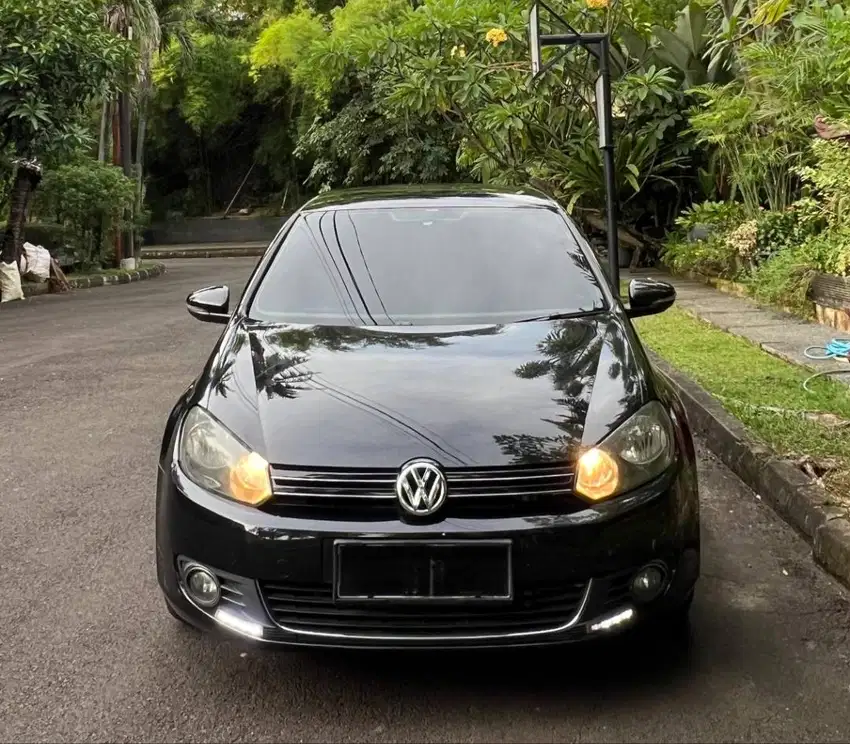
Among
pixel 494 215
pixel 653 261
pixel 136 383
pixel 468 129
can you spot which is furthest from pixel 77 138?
pixel 494 215

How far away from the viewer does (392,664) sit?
9.73ft

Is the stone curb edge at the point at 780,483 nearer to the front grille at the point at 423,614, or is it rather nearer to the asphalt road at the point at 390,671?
the asphalt road at the point at 390,671

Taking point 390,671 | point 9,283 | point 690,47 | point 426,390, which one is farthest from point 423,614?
point 9,283

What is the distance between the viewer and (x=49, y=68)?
1351 centimetres

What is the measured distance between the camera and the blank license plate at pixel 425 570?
2.53 metres

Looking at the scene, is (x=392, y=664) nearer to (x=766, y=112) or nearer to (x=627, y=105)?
(x=766, y=112)

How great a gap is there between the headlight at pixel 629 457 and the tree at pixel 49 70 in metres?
12.4

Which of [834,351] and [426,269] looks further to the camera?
[834,351]

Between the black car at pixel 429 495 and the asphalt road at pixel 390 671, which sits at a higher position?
the black car at pixel 429 495

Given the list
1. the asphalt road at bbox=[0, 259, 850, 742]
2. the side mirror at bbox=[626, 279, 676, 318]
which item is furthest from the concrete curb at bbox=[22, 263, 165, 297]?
the side mirror at bbox=[626, 279, 676, 318]

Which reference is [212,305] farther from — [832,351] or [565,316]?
[832,351]

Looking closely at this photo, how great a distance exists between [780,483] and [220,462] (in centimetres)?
272

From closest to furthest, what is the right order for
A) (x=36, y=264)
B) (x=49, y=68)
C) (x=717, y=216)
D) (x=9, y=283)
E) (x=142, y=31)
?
(x=717, y=216) → (x=49, y=68) → (x=9, y=283) → (x=36, y=264) → (x=142, y=31)

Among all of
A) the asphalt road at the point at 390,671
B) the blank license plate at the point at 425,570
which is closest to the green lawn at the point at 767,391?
the asphalt road at the point at 390,671
